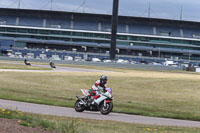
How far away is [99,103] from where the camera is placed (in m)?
16.6

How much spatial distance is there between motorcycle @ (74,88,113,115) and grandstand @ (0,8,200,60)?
3843 inches

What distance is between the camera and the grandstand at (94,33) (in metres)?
117

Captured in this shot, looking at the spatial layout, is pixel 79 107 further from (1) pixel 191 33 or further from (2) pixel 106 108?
(1) pixel 191 33

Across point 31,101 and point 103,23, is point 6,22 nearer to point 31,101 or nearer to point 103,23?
point 103,23

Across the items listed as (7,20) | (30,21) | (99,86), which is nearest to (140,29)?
(30,21)

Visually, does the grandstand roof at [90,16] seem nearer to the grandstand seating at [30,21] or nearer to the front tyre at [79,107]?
the grandstand seating at [30,21]

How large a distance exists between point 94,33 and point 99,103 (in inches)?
3977

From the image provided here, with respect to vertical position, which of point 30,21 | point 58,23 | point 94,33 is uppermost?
point 30,21

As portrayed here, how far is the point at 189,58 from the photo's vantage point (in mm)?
113750

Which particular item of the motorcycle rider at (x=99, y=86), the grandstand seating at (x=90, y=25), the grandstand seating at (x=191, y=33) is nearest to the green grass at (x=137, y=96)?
the motorcycle rider at (x=99, y=86)

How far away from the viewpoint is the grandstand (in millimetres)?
117375

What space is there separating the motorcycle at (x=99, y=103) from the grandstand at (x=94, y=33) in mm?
97619

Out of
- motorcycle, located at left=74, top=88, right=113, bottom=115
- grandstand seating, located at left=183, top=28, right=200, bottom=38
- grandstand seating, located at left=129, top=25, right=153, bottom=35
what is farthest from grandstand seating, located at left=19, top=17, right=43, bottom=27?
motorcycle, located at left=74, top=88, right=113, bottom=115

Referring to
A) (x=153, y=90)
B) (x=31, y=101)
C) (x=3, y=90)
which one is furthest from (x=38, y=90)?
(x=153, y=90)
